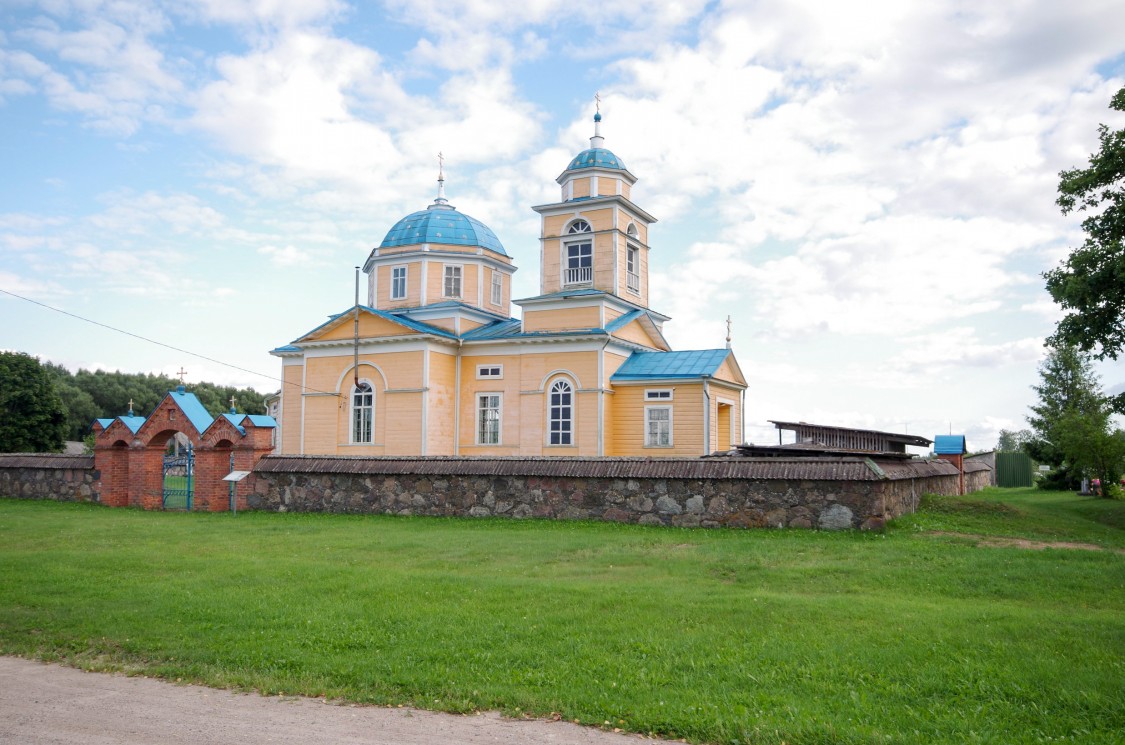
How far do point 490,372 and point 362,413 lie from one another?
15.5 ft

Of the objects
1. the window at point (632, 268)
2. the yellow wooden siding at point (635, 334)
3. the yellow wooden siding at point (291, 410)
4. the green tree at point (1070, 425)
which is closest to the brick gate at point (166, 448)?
the yellow wooden siding at point (291, 410)

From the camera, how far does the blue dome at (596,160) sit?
102 feet

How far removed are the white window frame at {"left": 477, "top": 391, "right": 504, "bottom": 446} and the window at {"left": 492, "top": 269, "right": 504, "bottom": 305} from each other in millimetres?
5952

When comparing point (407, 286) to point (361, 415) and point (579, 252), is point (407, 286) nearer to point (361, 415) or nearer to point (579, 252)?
point (361, 415)

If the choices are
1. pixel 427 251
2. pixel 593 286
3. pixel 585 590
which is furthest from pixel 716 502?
pixel 427 251

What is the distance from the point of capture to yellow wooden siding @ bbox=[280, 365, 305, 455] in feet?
104

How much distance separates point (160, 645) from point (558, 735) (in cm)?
436

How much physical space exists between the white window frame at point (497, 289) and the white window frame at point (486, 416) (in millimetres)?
5875

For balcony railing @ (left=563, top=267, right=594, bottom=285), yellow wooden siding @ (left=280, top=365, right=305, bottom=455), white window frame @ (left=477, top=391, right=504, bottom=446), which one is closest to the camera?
white window frame @ (left=477, top=391, right=504, bottom=446)

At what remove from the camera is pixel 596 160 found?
3108cm

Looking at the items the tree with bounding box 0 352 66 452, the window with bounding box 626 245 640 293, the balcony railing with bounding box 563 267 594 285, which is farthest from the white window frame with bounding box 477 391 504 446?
the tree with bounding box 0 352 66 452

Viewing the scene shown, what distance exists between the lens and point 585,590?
396 inches

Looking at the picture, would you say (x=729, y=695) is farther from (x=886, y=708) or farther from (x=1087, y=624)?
(x=1087, y=624)

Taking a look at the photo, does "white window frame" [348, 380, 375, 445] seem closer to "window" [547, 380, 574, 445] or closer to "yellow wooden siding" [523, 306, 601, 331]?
"yellow wooden siding" [523, 306, 601, 331]
